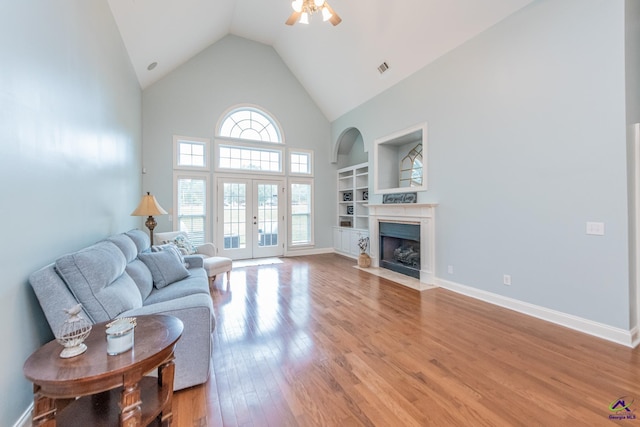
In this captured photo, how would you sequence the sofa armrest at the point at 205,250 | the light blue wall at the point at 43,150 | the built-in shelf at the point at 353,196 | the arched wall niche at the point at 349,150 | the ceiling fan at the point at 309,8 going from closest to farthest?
1. the light blue wall at the point at 43,150
2. the ceiling fan at the point at 309,8
3. the sofa armrest at the point at 205,250
4. the built-in shelf at the point at 353,196
5. the arched wall niche at the point at 349,150

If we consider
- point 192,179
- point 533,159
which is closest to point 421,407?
point 533,159

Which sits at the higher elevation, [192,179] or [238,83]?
[238,83]

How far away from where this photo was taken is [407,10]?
387 centimetres

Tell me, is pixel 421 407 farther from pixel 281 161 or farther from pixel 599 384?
pixel 281 161

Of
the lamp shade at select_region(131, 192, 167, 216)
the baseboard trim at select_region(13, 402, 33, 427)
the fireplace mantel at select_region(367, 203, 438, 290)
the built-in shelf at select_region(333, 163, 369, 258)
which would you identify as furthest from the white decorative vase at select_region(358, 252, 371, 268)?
the baseboard trim at select_region(13, 402, 33, 427)

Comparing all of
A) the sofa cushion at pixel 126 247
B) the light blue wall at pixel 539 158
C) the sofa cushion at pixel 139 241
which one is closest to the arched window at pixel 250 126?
the sofa cushion at pixel 139 241

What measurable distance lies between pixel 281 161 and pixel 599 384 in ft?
20.6

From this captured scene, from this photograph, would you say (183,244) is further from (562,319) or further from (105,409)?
(562,319)

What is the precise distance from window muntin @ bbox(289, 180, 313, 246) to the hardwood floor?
352cm

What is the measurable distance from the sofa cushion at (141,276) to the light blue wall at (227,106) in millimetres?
3352

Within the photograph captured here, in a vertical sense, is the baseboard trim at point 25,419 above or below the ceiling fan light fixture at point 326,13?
below

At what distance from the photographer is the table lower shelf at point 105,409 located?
1.22 m

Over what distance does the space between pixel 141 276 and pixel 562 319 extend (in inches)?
169

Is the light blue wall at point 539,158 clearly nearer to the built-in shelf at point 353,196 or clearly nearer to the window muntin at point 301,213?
the built-in shelf at point 353,196
